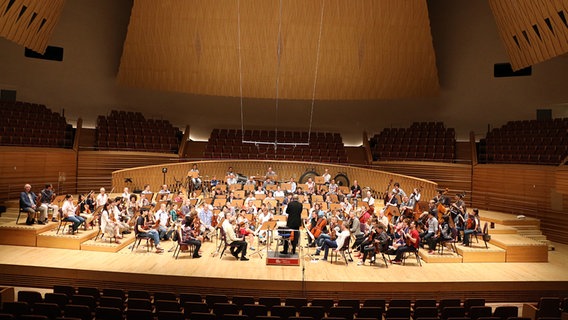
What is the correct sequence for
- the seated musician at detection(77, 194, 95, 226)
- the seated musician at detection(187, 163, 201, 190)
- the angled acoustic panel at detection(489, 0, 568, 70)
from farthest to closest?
the seated musician at detection(187, 163, 201, 190), the angled acoustic panel at detection(489, 0, 568, 70), the seated musician at detection(77, 194, 95, 226)

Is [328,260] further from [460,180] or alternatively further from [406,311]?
[460,180]

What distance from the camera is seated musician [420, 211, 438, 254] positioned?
34.2ft

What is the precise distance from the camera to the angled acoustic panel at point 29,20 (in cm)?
1283

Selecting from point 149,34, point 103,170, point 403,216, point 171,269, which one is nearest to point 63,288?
point 171,269

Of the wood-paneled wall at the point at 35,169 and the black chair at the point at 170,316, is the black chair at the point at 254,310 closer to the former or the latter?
the black chair at the point at 170,316

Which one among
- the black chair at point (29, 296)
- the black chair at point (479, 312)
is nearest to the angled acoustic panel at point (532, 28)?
the black chair at point (479, 312)

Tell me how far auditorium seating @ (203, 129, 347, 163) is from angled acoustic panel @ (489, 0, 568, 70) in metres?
7.64

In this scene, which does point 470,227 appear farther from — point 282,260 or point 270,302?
point 270,302

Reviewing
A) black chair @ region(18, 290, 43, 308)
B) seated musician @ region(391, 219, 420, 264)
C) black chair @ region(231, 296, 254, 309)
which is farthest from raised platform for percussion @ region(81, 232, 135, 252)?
seated musician @ region(391, 219, 420, 264)

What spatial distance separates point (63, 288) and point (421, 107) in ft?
57.1

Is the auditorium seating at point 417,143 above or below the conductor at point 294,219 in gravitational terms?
above

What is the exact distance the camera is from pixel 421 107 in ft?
68.8

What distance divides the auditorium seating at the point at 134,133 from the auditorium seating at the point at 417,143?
8.89 metres

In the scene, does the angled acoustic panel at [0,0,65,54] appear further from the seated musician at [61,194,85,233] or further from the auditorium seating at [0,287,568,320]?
Answer: the auditorium seating at [0,287,568,320]
